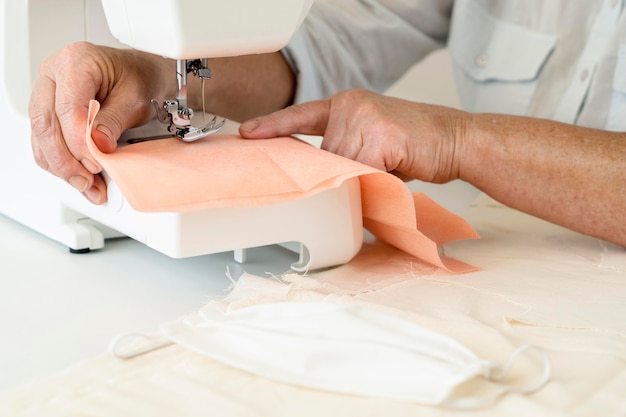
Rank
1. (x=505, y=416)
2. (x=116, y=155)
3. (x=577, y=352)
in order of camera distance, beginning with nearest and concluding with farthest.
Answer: (x=505, y=416), (x=577, y=352), (x=116, y=155)

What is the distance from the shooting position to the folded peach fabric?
3.28 ft

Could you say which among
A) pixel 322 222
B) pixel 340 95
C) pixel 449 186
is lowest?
pixel 449 186

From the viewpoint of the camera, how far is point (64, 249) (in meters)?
1.29

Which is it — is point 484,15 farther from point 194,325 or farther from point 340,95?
point 194,325

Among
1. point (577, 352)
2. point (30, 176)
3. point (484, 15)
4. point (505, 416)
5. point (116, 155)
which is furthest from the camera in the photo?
point (484, 15)

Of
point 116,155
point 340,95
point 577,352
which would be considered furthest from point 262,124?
point 577,352

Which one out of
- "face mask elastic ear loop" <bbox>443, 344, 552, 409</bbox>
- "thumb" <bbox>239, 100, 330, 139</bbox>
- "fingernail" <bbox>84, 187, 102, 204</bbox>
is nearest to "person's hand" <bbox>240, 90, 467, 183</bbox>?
"thumb" <bbox>239, 100, 330, 139</bbox>

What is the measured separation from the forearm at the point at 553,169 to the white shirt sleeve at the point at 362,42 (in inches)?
19.0

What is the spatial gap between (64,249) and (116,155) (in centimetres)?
27

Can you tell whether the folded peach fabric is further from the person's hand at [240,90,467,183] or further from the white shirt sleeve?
the white shirt sleeve

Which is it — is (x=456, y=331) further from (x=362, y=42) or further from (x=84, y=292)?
(x=362, y=42)

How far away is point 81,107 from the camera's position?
1.16 metres

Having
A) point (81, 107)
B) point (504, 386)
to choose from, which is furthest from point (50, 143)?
point (504, 386)

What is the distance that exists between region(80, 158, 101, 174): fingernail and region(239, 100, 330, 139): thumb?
232 millimetres
